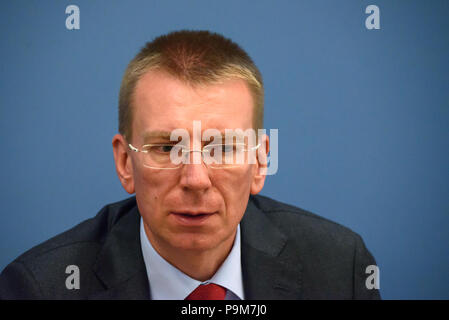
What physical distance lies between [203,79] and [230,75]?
0.14 m

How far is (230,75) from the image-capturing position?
6.34ft

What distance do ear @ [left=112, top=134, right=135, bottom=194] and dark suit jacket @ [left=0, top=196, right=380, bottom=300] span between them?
0.26 metres

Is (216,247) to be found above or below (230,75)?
below

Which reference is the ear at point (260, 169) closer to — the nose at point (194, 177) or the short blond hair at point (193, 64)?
the short blond hair at point (193, 64)

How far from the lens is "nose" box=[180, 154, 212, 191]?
175cm

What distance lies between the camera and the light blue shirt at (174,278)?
2.03 metres

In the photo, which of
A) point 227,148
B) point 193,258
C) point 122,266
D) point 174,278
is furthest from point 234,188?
point 122,266

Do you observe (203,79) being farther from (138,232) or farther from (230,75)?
Answer: (138,232)

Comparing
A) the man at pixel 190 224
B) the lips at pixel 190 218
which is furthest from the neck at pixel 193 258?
the lips at pixel 190 218

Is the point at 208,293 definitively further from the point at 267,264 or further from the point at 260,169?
the point at 260,169

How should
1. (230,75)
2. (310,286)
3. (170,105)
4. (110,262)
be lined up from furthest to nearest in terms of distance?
(310,286)
(110,262)
(230,75)
(170,105)

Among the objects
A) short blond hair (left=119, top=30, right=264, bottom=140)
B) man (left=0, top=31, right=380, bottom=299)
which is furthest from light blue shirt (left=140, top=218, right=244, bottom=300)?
short blond hair (left=119, top=30, right=264, bottom=140)

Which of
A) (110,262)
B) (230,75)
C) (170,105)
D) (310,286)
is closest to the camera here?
(170,105)
